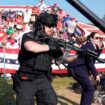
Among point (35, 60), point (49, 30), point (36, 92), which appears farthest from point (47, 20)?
point (36, 92)

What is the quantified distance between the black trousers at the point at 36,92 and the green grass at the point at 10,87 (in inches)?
110

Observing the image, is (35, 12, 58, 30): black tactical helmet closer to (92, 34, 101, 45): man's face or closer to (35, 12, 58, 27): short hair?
(35, 12, 58, 27): short hair

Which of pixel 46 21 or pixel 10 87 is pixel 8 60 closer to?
pixel 10 87

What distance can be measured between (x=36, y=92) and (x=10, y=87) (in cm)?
464

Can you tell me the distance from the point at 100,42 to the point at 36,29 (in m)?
2.81

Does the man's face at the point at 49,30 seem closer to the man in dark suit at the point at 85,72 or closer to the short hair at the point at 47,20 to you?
the short hair at the point at 47,20

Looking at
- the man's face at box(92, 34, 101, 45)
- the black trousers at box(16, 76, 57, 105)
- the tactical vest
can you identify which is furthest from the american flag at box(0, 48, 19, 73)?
the tactical vest

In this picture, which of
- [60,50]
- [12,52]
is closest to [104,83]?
[12,52]

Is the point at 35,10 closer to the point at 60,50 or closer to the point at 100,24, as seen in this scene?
the point at 60,50

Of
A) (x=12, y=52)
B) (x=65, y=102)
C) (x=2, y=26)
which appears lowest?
(x=65, y=102)

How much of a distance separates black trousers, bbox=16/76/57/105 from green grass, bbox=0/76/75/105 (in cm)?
279

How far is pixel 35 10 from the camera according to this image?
16.5 meters

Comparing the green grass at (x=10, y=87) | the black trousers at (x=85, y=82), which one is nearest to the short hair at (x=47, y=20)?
the black trousers at (x=85, y=82)

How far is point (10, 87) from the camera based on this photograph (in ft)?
31.9
